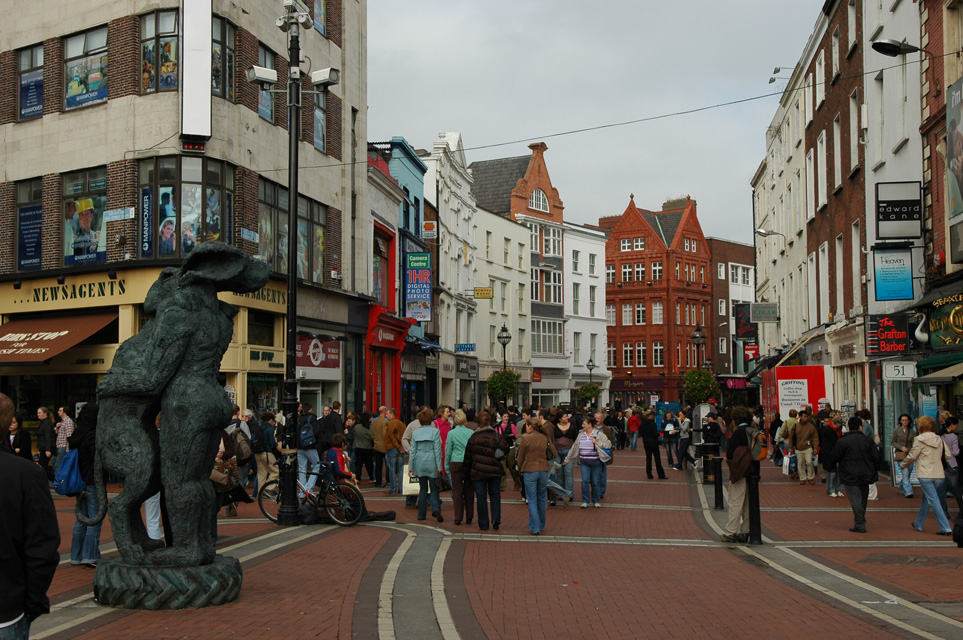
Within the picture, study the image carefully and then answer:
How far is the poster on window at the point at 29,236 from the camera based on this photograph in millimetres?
24797

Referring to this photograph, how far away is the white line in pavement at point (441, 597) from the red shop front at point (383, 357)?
2074cm

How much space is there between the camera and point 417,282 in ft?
121

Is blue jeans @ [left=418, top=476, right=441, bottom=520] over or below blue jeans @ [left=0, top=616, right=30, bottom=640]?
below

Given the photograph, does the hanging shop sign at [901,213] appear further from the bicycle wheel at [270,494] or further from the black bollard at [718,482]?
the bicycle wheel at [270,494]

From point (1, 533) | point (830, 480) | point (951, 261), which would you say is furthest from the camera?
point (830, 480)

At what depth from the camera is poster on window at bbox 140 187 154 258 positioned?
898 inches

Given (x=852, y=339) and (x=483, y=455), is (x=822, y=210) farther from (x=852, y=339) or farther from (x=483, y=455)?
(x=483, y=455)

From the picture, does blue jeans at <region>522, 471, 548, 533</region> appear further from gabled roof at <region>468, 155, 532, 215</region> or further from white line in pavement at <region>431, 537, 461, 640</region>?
gabled roof at <region>468, 155, 532, 215</region>

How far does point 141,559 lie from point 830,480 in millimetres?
15180

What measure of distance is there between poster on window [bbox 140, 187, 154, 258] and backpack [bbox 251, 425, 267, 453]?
618 cm

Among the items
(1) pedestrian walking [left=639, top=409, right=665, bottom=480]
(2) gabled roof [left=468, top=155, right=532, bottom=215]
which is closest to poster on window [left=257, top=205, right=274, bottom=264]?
(1) pedestrian walking [left=639, top=409, right=665, bottom=480]

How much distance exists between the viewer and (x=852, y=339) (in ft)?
89.6

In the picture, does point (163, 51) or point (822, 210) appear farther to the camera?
point (822, 210)

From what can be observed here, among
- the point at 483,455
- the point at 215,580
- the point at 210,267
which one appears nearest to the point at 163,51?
the point at 483,455
